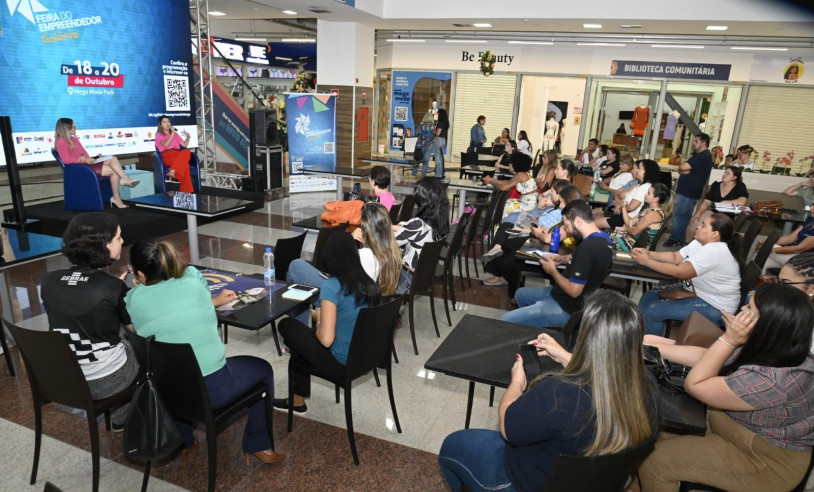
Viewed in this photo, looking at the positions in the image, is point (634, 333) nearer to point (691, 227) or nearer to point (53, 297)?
point (53, 297)

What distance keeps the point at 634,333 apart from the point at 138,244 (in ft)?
7.30

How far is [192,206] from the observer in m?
5.33

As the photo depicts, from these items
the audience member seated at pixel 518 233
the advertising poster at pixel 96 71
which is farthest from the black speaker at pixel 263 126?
the audience member seated at pixel 518 233

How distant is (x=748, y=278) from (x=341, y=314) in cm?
312

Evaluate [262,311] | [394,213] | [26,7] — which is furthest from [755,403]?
[26,7]

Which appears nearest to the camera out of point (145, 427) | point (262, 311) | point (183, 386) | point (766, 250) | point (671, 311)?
point (145, 427)

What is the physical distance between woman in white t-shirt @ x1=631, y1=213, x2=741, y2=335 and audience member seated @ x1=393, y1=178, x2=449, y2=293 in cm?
176

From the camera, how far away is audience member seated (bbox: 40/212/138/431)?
252cm

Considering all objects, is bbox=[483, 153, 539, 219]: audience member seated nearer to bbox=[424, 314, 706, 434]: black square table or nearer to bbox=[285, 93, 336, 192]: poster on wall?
bbox=[424, 314, 706, 434]: black square table

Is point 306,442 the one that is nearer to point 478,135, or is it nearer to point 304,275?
point 304,275

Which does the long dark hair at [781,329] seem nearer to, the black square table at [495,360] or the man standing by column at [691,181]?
the black square table at [495,360]

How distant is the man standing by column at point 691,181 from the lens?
770cm

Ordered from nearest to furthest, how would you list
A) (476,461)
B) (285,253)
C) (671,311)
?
(476,461) → (671,311) → (285,253)

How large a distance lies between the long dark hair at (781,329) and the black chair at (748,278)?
211 centimetres
